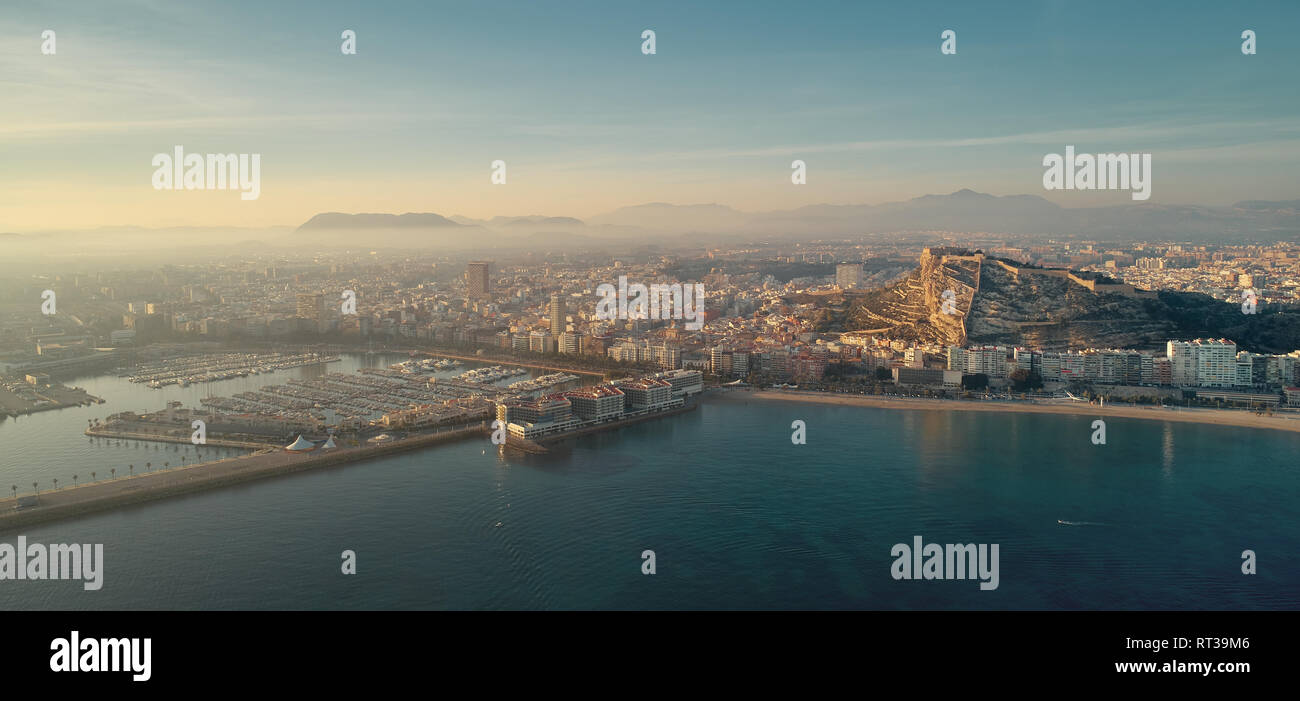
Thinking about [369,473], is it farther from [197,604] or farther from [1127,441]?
[1127,441]

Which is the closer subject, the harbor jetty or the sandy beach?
the harbor jetty

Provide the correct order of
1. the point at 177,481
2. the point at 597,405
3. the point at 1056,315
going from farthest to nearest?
the point at 1056,315 → the point at 597,405 → the point at 177,481

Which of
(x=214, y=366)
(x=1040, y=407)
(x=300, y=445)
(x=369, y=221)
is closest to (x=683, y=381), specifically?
(x=1040, y=407)

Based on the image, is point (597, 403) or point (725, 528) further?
point (597, 403)

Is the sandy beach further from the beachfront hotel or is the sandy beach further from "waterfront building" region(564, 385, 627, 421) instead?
"waterfront building" region(564, 385, 627, 421)

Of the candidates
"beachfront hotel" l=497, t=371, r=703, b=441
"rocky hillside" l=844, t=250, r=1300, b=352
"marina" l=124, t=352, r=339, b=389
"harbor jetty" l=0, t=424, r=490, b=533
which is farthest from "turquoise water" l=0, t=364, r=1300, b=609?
"rocky hillside" l=844, t=250, r=1300, b=352

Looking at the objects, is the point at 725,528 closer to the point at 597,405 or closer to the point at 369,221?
the point at 597,405

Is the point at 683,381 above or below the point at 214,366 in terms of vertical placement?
below
